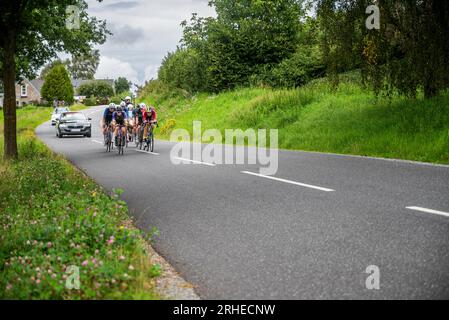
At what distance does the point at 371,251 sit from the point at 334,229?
1.00 meters

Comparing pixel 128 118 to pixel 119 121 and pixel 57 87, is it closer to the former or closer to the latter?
pixel 119 121

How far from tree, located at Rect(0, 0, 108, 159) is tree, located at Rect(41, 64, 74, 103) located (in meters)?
78.1

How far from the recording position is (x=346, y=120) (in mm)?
18656

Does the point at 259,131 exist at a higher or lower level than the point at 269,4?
lower

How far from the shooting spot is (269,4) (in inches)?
1677

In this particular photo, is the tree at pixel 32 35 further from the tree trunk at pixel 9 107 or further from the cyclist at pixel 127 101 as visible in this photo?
the cyclist at pixel 127 101

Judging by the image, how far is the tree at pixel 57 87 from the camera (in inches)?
3991

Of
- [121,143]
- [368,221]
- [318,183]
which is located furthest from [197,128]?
[368,221]

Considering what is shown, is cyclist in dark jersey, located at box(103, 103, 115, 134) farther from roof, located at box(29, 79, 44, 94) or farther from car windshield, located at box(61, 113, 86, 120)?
roof, located at box(29, 79, 44, 94)

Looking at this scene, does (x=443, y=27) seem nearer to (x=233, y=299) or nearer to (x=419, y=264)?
(x=419, y=264)

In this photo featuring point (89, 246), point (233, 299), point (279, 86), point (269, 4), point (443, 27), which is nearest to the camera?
point (233, 299)

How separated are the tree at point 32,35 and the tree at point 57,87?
3074 inches

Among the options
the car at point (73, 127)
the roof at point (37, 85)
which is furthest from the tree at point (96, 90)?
the car at point (73, 127)

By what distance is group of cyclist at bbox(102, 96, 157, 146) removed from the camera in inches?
733
